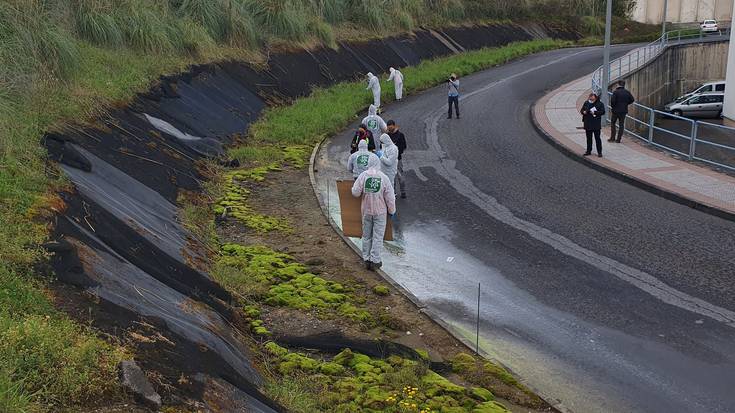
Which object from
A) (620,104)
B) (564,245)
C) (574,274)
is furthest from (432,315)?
(620,104)

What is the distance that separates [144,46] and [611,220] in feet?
42.7

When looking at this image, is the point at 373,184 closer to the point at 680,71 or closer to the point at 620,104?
the point at 620,104

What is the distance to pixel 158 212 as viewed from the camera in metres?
11.1

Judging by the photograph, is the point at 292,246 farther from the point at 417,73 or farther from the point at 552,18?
the point at 552,18

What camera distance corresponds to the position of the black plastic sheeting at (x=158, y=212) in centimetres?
704

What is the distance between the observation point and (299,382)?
7.39m

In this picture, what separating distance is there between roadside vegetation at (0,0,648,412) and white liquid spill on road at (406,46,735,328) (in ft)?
12.8

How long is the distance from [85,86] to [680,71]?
3843 cm

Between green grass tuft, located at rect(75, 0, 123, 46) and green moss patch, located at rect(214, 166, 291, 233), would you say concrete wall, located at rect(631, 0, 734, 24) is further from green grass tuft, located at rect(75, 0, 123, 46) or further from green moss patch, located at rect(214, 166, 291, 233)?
green moss patch, located at rect(214, 166, 291, 233)

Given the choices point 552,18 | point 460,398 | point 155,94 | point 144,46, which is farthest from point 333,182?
point 552,18

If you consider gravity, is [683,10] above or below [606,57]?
below

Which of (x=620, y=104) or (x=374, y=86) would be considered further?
(x=374, y=86)

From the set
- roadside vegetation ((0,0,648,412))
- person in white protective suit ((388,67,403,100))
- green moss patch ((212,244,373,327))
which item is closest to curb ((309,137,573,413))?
green moss patch ((212,244,373,327))

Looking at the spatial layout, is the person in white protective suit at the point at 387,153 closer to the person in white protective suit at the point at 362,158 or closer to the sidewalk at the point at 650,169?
the person in white protective suit at the point at 362,158
